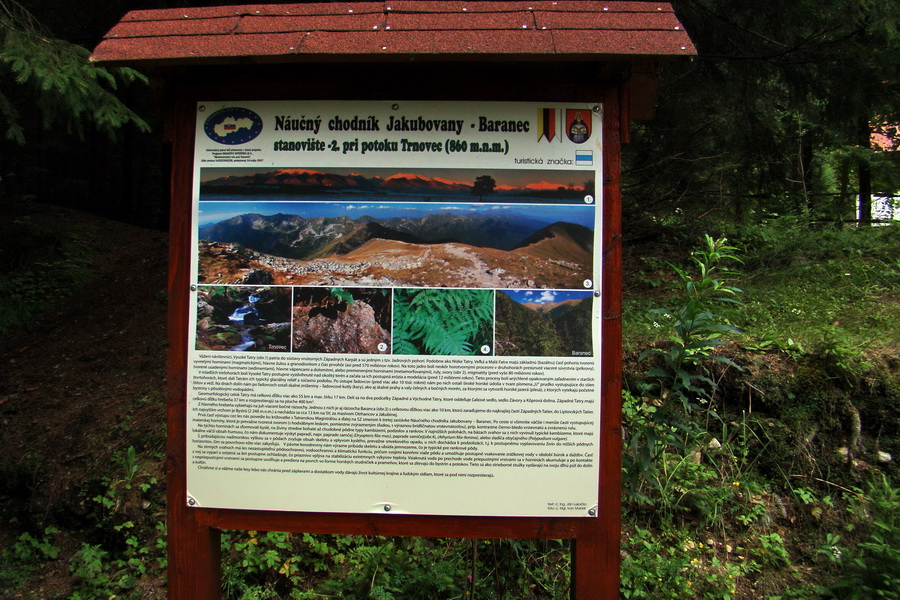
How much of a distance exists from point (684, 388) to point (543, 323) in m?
2.26

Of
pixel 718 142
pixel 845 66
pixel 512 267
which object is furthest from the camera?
pixel 718 142

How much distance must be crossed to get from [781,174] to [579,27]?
624cm

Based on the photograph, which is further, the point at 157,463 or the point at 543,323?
the point at 157,463

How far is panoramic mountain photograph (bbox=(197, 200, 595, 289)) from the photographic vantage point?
2.37m

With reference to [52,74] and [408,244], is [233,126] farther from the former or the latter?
[52,74]

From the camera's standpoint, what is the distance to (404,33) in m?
2.25

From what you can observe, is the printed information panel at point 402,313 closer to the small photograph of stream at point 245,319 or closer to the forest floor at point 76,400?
the small photograph of stream at point 245,319

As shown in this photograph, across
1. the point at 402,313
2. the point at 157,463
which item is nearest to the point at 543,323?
the point at 402,313

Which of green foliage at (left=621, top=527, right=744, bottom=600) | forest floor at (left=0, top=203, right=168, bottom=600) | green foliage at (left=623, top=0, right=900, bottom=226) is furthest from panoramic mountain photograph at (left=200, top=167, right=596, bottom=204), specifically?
green foliage at (left=623, top=0, right=900, bottom=226)

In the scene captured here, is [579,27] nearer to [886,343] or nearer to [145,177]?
[886,343]

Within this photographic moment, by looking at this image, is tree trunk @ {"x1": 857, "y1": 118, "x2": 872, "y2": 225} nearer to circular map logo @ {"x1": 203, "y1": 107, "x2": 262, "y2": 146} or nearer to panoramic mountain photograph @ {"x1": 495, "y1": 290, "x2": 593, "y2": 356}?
panoramic mountain photograph @ {"x1": 495, "y1": 290, "x2": 593, "y2": 356}

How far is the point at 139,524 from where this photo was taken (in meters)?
3.99

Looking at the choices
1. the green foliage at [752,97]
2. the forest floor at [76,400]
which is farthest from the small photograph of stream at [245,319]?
the green foliage at [752,97]

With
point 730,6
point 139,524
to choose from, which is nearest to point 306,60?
point 139,524
